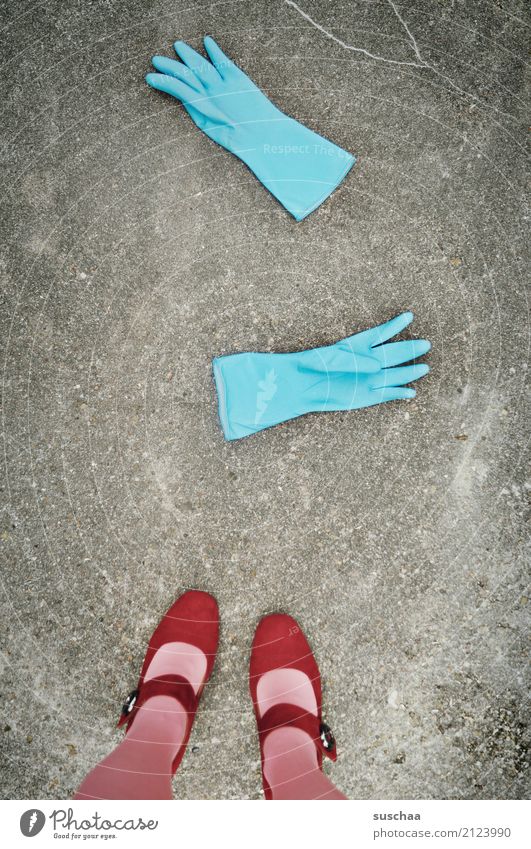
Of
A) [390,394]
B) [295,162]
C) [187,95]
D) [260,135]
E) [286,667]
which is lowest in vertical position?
[286,667]

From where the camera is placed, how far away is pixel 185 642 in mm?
1552

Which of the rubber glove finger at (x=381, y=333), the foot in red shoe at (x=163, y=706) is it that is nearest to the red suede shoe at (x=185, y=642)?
the foot in red shoe at (x=163, y=706)

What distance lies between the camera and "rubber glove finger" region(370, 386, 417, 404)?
5.17 feet

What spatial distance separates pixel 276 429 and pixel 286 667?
2.58 feet

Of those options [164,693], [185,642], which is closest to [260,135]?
[185,642]

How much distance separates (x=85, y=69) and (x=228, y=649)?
207cm

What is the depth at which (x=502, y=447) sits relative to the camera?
1.63 m

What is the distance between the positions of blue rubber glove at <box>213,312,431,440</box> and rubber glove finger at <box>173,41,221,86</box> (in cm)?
97

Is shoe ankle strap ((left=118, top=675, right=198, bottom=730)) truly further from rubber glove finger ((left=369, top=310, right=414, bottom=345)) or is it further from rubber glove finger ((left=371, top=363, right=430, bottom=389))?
rubber glove finger ((left=369, top=310, right=414, bottom=345))

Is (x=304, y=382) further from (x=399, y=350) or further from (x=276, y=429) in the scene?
(x=399, y=350)

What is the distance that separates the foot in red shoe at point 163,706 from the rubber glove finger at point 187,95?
1.63 m
